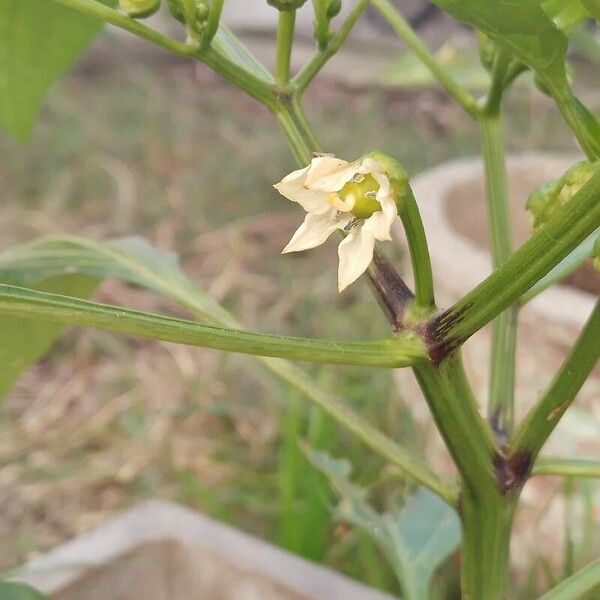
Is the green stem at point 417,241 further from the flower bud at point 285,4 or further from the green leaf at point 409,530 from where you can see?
the green leaf at point 409,530

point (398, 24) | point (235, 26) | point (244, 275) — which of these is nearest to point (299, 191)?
point (398, 24)

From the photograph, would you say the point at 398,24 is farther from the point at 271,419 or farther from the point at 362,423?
the point at 271,419

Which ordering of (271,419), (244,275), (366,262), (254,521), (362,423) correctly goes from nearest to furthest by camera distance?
Answer: (366,262) → (362,423) → (254,521) → (271,419) → (244,275)

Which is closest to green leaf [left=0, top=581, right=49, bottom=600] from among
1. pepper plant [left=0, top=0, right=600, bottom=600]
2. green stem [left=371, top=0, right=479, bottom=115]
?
pepper plant [left=0, top=0, right=600, bottom=600]

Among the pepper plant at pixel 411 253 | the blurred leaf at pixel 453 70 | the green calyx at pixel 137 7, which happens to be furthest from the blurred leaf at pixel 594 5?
the blurred leaf at pixel 453 70

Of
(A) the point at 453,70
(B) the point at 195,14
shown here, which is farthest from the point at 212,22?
(A) the point at 453,70

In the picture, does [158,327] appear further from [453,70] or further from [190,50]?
[453,70]

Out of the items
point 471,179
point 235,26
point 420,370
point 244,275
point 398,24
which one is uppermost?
point 235,26

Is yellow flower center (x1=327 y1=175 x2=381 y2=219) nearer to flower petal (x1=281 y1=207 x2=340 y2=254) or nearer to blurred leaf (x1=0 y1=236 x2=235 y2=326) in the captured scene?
flower petal (x1=281 y1=207 x2=340 y2=254)
